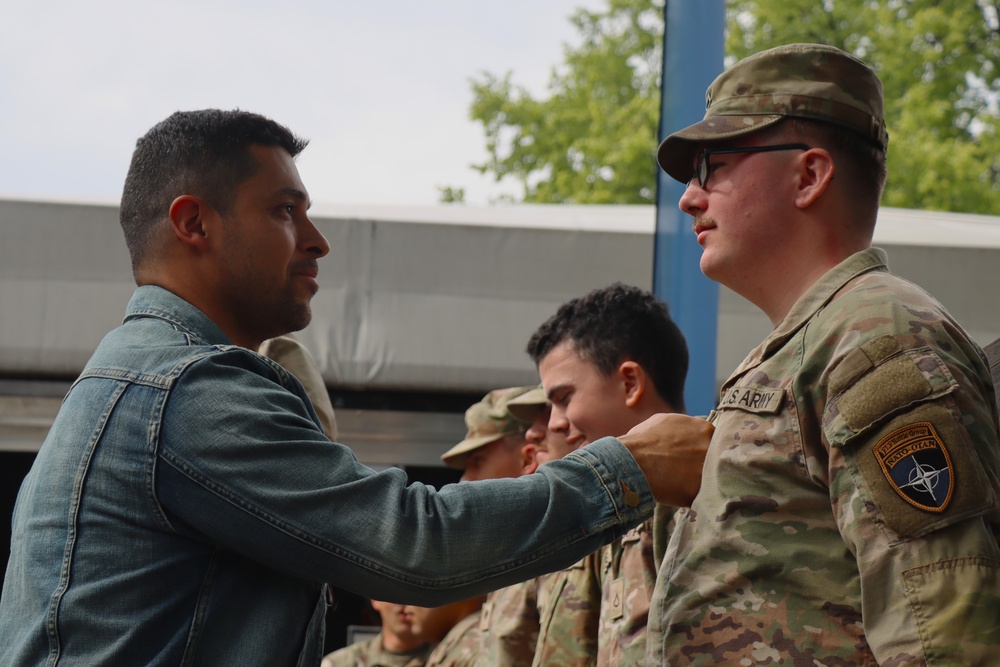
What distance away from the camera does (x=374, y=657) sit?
5230 millimetres

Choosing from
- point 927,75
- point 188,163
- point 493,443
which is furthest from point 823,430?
point 927,75

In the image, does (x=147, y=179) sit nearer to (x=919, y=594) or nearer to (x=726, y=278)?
(x=726, y=278)

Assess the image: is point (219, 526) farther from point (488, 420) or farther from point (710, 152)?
point (488, 420)

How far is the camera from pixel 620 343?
3613 millimetres

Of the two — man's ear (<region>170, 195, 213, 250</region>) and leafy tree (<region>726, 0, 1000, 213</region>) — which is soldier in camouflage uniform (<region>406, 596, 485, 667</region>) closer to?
man's ear (<region>170, 195, 213, 250</region>)

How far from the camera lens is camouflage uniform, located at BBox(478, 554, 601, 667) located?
11.5ft

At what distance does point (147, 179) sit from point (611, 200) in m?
16.3

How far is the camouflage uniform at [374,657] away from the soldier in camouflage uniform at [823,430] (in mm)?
3156

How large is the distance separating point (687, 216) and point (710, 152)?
1.62 metres

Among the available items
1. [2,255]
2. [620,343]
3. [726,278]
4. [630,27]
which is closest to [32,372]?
[2,255]

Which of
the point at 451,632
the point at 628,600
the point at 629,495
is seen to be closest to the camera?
the point at 629,495

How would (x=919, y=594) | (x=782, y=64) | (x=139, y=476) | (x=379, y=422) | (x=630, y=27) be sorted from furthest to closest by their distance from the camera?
1. (x=630, y=27)
2. (x=379, y=422)
3. (x=782, y=64)
4. (x=139, y=476)
5. (x=919, y=594)

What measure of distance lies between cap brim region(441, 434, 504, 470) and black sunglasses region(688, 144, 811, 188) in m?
2.41

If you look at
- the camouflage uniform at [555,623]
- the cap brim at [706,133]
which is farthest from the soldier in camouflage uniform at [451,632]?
the cap brim at [706,133]
